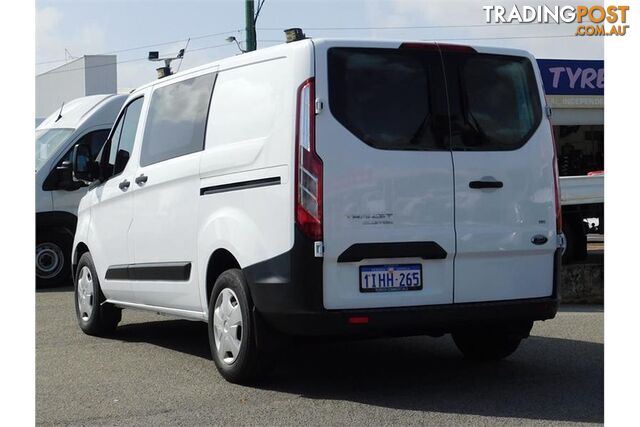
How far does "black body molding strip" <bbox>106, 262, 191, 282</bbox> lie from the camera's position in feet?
25.1

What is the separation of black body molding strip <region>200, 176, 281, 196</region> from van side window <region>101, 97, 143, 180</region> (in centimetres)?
167

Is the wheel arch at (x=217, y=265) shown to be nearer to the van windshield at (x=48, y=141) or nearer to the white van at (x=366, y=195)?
the white van at (x=366, y=195)

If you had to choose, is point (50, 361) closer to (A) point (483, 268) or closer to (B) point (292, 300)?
(B) point (292, 300)

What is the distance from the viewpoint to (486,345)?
7793 millimetres

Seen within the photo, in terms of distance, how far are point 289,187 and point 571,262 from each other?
9.36 m

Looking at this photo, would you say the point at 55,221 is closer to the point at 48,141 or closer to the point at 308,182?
the point at 48,141

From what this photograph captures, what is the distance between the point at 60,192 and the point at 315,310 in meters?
8.96

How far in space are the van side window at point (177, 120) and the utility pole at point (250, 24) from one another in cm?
1591

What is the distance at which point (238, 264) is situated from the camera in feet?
22.7

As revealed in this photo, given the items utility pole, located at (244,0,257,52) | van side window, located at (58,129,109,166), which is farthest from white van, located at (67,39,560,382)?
utility pole, located at (244,0,257,52)

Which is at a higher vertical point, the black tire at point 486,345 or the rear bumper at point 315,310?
the rear bumper at point 315,310

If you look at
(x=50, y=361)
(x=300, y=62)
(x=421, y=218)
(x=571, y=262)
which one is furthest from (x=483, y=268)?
(x=571, y=262)

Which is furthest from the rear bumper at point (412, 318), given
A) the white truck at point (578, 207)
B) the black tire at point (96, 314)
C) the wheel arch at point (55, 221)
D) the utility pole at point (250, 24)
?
the utility pole at point (250, 24)

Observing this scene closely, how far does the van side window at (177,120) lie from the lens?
7.48 meters
